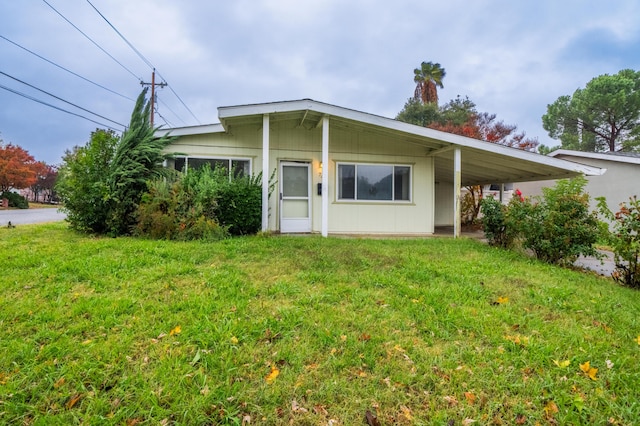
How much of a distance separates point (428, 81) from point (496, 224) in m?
24.6

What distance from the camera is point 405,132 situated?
24.5 ft

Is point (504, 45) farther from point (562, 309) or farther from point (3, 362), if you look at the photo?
point (3, 362)

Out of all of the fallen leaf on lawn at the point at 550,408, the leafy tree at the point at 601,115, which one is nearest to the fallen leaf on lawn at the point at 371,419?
the fallen leaf on lawn at the point at 550,408

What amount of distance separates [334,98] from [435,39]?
48.5 feet

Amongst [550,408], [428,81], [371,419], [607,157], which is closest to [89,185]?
[371,419]

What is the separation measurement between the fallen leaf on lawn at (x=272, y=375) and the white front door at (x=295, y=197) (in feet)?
20.6

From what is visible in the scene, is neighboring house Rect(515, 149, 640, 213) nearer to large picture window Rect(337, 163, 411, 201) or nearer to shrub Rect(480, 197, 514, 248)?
shrub Rect(480, 197, 514, 248)

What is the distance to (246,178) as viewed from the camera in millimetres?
7207

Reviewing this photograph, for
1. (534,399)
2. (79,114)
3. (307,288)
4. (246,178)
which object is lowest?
(534,399)

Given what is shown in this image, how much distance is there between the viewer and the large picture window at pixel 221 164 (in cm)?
800

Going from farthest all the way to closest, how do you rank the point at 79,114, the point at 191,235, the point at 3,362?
the point at 79,114 → the point at 191,235 → the point at 3,362

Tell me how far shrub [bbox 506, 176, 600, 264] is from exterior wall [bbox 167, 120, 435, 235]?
3.22m

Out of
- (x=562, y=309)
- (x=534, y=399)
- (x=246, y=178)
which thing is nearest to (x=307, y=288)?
(x=534, y=399)

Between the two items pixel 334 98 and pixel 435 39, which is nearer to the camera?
pixel 435 39
